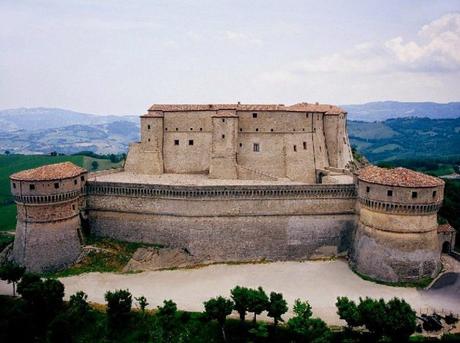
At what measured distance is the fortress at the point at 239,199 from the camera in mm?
35125

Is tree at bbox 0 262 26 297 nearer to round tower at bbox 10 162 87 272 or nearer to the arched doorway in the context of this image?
round tower at bbox 10 162 87 272

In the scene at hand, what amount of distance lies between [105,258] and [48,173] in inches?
340

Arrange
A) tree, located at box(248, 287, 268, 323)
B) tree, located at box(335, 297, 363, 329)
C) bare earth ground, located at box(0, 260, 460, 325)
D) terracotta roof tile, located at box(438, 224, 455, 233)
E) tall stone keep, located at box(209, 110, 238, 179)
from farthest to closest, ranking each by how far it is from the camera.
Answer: tall stone keep, located at box(209, 110, 238, 179) → terracotta roof tile, located at box(438, 224, 455, 233) → bare earth ground, located at box(0, 260, 460, 325) → tree, located at box(248, 287, 268, 323) → tree, located at box(335, 297, 363, 329)

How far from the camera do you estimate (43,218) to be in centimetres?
3647

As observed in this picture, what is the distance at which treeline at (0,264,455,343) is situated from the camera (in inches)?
1041

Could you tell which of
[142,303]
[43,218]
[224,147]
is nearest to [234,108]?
[224,147]

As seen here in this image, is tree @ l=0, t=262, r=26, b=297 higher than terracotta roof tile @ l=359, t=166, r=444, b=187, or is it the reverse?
terracotta roof tile @ l=359, t=166, r=444, b=187

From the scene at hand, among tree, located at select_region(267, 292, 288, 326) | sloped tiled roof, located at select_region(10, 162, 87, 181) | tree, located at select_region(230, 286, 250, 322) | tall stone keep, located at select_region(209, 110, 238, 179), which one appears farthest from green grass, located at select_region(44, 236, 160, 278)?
tree, located at select_region(267, 292, 288, 326)

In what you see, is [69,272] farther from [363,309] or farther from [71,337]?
[363,309]

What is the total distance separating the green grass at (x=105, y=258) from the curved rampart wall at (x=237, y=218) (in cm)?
108

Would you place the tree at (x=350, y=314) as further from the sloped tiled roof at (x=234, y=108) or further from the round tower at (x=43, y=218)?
the sloped tiled roof at (x=234, y=108)

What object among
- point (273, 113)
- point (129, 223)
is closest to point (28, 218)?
point (129, 223)

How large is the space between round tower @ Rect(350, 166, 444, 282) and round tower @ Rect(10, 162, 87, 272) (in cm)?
2521

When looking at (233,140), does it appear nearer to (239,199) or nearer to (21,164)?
(239,199)
